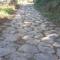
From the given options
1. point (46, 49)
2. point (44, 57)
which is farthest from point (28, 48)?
point (44, 57)

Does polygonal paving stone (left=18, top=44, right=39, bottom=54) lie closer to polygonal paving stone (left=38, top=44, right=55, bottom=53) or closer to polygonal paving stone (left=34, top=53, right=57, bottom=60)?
polygonal paving stone (left=38, top=44, right=55, bottom=53)

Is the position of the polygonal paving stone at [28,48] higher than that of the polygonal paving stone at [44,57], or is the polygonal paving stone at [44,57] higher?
the polygonal paving stone at [44,57]

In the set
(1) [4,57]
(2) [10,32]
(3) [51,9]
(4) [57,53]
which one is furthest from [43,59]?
(3) [51,9]

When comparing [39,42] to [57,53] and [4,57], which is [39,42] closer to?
[57,53]

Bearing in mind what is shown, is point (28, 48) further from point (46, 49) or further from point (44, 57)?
point (44, 57)

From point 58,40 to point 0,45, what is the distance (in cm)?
182

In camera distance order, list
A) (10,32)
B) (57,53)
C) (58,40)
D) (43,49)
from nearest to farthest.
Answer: (57,53) → (43,49) → (58,40) → (10,32)

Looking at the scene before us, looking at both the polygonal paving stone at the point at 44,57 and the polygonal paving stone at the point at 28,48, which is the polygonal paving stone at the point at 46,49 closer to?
the polygonal paving stone at the point at 28,48

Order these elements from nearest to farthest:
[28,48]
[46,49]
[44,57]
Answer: [44,57], [46,49], [28,48]

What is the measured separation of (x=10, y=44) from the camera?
5535mm

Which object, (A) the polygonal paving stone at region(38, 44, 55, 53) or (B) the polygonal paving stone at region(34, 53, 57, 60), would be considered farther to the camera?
(A) the polygonal paving stone at region(38, 44, 55, 53)

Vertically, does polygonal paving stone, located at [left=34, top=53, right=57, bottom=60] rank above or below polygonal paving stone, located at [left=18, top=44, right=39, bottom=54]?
above

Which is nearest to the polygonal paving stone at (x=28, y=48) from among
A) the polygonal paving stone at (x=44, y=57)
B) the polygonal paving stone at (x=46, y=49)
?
the polygonal paving stone at (x=46, y=49)

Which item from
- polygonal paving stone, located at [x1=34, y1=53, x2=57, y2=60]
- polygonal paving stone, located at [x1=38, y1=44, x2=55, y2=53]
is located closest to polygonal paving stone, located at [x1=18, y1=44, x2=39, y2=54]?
polygonal paving stone, located at [x1=38, y1=44, x2=55, y2=53]
